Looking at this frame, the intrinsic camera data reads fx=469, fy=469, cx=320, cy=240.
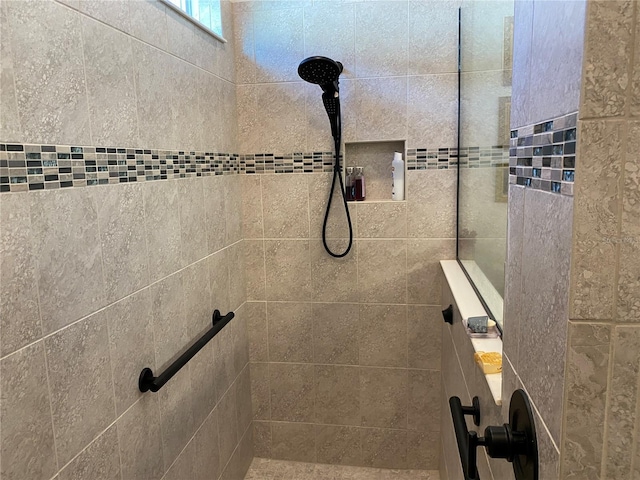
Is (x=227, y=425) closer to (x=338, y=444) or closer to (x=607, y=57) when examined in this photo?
(x=338, y=444)

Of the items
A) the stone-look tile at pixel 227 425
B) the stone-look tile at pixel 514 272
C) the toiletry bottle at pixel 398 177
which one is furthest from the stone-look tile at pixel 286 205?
the stone-look tile at pixel 514 272

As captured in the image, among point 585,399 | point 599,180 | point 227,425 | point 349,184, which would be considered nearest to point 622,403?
point 585,399

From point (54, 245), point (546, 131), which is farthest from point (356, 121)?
point (546, 131)

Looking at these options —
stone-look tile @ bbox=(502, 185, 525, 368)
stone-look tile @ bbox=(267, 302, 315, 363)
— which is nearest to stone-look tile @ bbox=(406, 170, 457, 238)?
stone-look tile @ bbox=(267, 302, 315, 363)

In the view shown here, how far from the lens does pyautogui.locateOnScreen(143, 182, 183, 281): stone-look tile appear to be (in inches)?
56.2

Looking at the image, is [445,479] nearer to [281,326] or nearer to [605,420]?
[281,326]

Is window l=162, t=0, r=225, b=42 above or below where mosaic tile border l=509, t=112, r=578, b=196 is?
above

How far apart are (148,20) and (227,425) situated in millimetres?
1620

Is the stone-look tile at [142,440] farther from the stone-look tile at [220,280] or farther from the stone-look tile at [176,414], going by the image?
the stone-look tile at [220,280]

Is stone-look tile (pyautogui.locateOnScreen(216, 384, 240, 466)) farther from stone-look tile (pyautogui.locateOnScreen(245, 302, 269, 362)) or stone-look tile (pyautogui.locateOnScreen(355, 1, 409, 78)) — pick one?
stone-look tile (pyautogui.locateOnScreen(355, 1, 409, 78))

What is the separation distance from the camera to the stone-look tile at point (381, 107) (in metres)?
2.05

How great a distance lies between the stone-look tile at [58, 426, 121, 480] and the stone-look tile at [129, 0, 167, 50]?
1.11 metres

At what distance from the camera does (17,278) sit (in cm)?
95

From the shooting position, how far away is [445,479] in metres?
2.00
